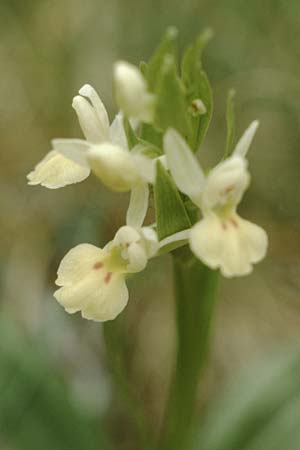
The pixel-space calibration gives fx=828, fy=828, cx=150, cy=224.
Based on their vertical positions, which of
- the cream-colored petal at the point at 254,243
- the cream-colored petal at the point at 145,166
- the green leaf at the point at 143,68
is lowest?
the cream-colored petal at the point at 254,243

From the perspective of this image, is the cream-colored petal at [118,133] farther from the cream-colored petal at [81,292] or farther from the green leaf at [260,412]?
the green leaf at [260,412]

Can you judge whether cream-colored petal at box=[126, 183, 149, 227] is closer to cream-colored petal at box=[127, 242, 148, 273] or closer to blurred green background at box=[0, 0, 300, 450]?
cream-colored petal at box=[127, 242, 148, 273]

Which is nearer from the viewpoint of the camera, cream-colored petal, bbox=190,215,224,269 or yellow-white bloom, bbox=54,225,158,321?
cream-colored petal, bbox=190,215,224,269

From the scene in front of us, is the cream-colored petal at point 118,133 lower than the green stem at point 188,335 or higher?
higher

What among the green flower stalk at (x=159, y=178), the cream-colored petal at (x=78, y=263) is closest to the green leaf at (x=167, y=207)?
the green flower stalk at (x=159, y=178)

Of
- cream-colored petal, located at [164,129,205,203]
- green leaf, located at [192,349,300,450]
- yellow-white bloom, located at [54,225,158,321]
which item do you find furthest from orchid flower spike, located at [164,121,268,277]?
green leaf, located at [192,349,300,450]

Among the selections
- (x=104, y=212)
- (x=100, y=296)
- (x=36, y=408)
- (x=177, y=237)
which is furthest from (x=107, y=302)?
(x=104, y=212)

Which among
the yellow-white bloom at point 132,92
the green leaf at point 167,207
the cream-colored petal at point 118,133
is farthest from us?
the cream-colored petal at point 118,133
